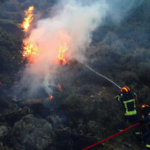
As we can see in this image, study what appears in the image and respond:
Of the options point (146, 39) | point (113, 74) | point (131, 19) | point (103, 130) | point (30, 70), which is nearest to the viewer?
point (103, 130)

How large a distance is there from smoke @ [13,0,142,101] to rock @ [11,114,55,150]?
2.35m

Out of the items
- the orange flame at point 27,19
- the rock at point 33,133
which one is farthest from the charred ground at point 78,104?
the orange flame at point 27,19

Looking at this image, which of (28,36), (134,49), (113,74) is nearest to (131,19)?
(134,49)

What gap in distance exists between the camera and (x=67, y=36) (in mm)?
13047

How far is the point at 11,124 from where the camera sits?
253 inches

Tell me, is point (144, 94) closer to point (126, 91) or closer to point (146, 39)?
point (126, 91)

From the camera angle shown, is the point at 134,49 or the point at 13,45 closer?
the point at 13,45

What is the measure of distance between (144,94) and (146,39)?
8121 mm

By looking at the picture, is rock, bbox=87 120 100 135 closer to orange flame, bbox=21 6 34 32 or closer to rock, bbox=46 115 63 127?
rock, bbox=46 115 63 127

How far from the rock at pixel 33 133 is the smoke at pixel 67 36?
2.35 meters

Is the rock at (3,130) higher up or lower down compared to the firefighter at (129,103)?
lower down

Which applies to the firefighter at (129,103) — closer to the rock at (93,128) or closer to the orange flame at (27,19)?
the rock at (93,128)

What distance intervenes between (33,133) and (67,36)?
9309 mm

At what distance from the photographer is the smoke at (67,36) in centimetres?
965
